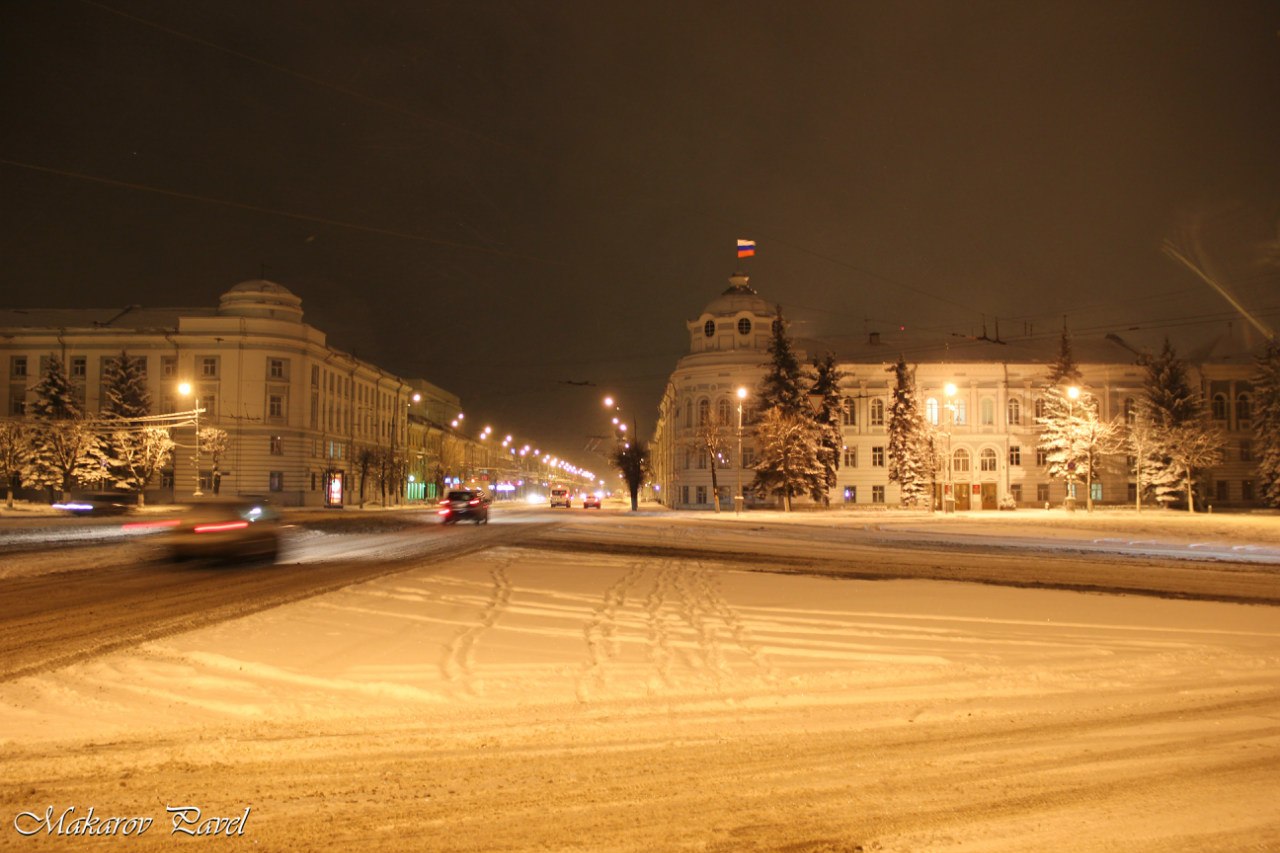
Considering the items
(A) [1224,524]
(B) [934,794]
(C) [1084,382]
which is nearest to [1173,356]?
(C) [1084,382]

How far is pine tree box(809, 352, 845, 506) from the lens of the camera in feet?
245

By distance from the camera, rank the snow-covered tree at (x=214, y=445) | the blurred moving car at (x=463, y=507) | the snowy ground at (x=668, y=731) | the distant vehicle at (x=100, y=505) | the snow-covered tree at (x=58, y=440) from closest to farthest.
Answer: the snowy ground at (x=668, y=731) < the blurred moving car at (x=463, y=507) < the distant vehicle at (x=100, y=505) < the snow-covered tree at (x=58, y=440) < the snow-covered tree at (x=214, y=445)

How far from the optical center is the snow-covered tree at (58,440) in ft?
205

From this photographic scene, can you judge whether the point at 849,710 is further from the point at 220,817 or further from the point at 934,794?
the point at 220,817

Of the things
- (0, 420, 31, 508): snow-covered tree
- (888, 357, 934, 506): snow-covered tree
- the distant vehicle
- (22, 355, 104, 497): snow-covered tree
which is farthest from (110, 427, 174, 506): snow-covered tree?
(888, 357, 934, 506): snow-covered tree

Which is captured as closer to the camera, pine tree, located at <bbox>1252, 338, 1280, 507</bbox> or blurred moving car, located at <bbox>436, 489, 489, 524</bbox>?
blurred moving car, located at <bbox>436, 489, 489, 524</bbox>

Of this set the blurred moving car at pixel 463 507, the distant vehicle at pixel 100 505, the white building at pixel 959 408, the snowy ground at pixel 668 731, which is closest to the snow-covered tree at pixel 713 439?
the white building at pixel 959 408

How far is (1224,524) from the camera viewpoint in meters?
46.8

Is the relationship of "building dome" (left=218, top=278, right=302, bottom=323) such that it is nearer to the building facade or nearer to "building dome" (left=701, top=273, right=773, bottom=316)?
the building facade

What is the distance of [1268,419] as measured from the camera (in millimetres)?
74750

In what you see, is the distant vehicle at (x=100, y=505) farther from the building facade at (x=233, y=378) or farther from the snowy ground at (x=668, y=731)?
the snowy ground at (x=668, y=731)

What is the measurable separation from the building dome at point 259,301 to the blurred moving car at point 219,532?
61980 mm

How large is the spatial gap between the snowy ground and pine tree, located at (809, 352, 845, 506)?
61.9 m

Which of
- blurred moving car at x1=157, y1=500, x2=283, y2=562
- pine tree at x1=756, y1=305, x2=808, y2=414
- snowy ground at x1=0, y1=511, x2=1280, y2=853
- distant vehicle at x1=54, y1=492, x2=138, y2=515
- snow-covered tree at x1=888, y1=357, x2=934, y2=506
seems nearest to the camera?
snowy ground at x1=0, y1=511, x2=1280, y2=853
